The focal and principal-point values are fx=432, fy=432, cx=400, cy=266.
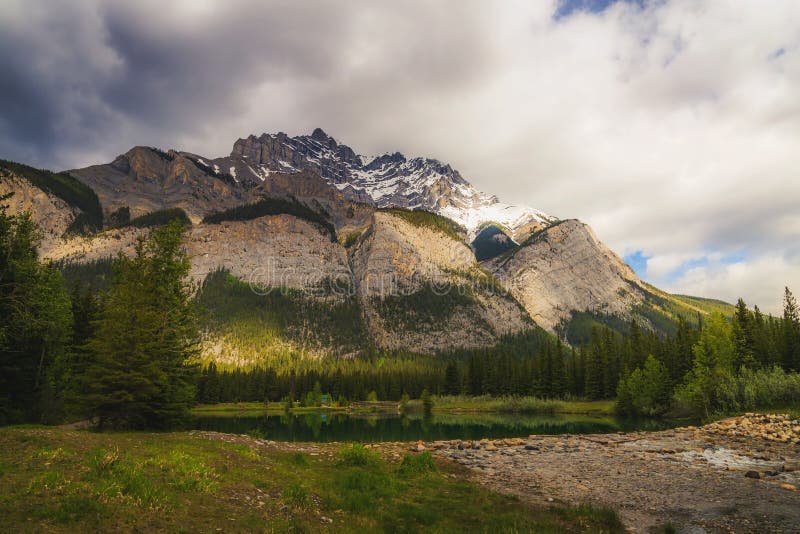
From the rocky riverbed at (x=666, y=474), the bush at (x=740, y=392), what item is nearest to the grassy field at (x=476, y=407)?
the bush at (x=740, y=392)

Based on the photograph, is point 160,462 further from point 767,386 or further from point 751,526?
point 767,386

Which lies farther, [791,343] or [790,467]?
[791,343]

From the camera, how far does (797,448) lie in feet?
115

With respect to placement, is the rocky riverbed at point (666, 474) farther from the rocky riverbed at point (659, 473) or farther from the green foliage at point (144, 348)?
the green foliage at point (144, 348)

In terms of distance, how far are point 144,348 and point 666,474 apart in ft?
111

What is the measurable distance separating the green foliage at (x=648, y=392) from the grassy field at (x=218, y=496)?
79189 millimetres

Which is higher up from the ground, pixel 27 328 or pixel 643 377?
pixel 27 328

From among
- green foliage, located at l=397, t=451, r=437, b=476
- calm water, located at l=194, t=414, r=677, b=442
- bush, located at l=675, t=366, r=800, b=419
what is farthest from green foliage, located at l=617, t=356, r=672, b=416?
green foliage, located at l=397, t=451, r=437, b=476

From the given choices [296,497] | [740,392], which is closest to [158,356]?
[296,497]

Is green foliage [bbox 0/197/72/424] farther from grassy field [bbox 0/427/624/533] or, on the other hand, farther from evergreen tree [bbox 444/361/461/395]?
evergreen tree [bbox 444/361/461/395]

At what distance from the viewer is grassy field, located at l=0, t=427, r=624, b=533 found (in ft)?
34.9

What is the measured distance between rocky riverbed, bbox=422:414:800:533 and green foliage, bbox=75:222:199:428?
746 inches

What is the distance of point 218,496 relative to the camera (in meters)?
13.6

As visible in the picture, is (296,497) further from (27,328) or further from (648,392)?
(648,392)
